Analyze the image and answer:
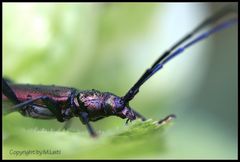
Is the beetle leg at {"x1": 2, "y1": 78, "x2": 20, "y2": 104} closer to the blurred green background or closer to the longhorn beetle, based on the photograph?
the longhorn beetle

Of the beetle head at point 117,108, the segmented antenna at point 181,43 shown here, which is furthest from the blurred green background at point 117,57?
the segmented antenna at point 181,43

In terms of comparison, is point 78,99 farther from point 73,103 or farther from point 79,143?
point 79,143

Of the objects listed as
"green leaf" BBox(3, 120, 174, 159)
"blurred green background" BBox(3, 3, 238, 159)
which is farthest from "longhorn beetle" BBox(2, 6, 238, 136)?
"green leaf" BBox(3, 120, 174, 159)

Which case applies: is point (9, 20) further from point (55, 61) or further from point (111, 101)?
point (111, 101)

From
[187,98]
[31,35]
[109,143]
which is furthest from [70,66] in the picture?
[109,143]

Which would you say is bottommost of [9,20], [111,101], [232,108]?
[9,20]

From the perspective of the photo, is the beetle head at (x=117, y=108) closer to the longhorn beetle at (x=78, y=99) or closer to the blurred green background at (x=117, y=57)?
the longhorn beetle at (x=78, y=99)
